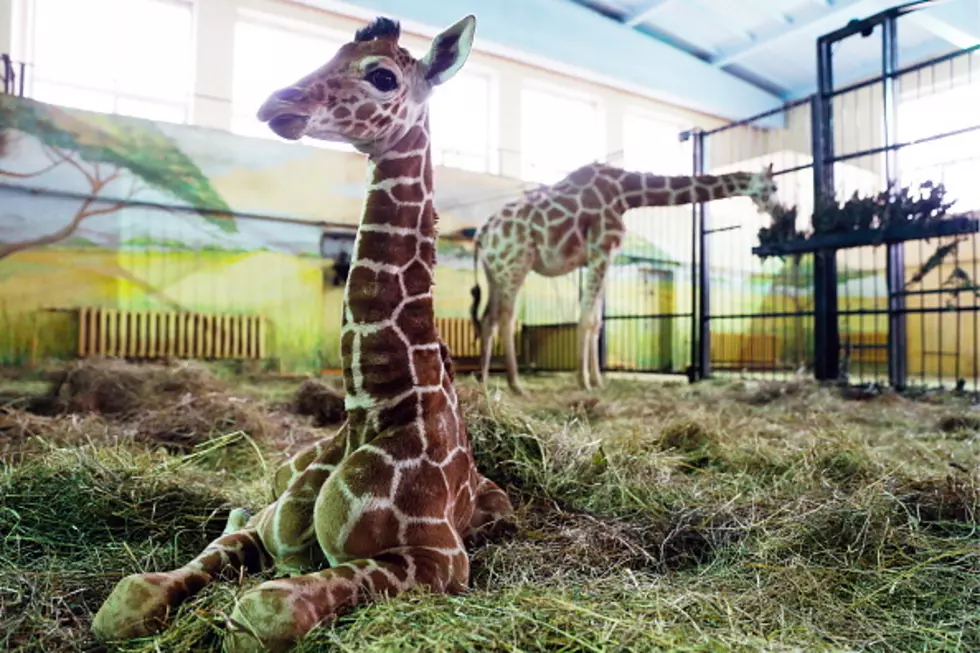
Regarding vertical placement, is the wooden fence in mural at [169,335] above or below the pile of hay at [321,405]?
above

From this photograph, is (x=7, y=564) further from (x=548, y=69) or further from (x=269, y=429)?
(x=548, y=69)

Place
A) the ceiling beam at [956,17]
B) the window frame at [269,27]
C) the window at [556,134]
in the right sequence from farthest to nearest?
1. the window at [556,134]
2. the ceiling beam at [956,17]
3. the window frame at [269,27]

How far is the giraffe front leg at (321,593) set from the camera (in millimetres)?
1088

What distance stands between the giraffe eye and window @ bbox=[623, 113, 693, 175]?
1107cm

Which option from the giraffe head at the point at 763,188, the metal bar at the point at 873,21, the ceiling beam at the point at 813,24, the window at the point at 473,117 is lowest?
the giraffe head at the point at 763,188

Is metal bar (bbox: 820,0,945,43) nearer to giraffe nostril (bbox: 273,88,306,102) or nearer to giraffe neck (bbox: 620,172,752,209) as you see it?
giraffe neck (bbox: 620,172,752,209)

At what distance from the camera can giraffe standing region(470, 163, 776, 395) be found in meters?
5.96

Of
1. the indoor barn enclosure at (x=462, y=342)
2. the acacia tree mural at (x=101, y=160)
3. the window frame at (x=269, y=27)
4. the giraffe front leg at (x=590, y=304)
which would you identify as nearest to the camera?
the indoor barn enclosure at (x=462, y=342)

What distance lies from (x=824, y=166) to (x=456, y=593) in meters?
6.67

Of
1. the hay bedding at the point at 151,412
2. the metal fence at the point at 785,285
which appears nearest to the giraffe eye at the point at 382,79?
the hay bedding at the point at 151,412

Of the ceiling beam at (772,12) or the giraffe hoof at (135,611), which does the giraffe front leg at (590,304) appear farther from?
the ceiling beam at (772,12)

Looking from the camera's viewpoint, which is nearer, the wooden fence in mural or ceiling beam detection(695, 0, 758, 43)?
the wooden fence in mural

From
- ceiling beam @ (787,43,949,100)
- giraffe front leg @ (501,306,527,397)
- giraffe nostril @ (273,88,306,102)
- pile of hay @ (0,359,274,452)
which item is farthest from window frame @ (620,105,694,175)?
giraffe nostril @ (273,88,306,102)

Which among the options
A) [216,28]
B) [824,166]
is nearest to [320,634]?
[824,166]
